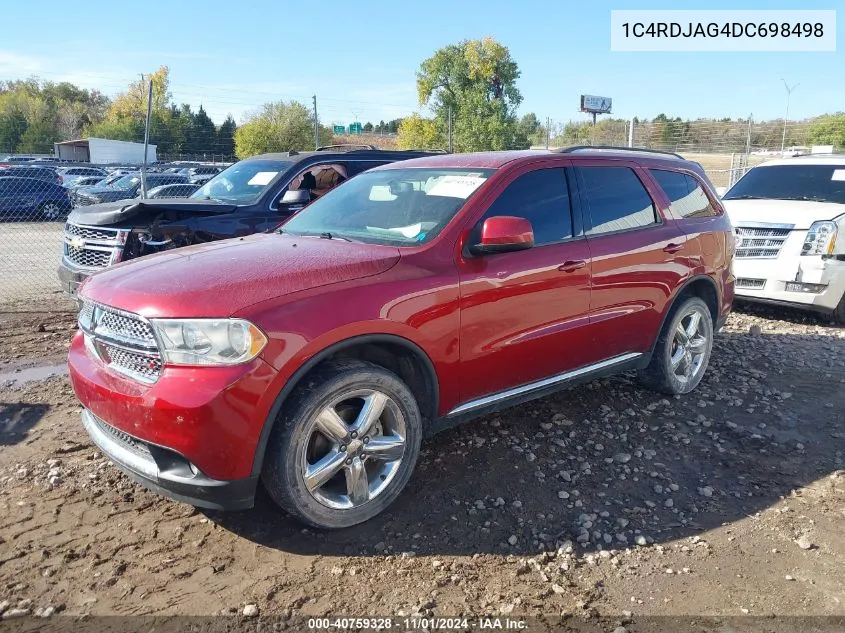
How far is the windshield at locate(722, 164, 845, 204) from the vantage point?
7887 millimetres

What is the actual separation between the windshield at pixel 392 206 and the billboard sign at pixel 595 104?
35.2 m

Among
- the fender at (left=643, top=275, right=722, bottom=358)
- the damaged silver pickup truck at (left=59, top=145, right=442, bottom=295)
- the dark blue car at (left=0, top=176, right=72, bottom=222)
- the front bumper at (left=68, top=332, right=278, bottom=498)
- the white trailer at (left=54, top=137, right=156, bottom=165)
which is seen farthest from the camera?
the white trailer at (left=54, top=137, right=156, bottom=165)

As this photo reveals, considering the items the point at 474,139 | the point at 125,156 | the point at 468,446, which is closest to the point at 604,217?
the point at 468,446

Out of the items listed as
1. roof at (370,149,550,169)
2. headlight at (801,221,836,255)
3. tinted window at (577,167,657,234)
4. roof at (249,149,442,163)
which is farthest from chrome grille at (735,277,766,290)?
roof at (370,149,550,169)

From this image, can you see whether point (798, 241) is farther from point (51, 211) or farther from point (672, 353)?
point (51, 211)

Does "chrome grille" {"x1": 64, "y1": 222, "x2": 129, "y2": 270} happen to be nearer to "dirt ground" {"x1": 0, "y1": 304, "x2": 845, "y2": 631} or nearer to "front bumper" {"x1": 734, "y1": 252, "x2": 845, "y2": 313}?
"dirt ground" {"x1": 0, "y1": 304, "x2": 845, "y2": 631}

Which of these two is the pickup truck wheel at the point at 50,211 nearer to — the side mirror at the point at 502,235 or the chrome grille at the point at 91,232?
the chrome grille at the point at 91,232

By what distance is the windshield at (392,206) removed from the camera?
3641mm

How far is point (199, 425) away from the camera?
264 centimetres

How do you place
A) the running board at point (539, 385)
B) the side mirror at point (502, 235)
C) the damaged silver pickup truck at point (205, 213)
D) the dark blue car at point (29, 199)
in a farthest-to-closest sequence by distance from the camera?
the dark blue car at point (29, 199) < the damaged silver pickup truck at point (205, 213) < the running board at point (539, 385) < the side mirror at point (502, 235)

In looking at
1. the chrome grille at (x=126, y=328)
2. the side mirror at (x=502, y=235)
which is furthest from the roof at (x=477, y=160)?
the chrome grille at (x=126, y=328)

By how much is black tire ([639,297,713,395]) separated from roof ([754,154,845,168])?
4.51 meters

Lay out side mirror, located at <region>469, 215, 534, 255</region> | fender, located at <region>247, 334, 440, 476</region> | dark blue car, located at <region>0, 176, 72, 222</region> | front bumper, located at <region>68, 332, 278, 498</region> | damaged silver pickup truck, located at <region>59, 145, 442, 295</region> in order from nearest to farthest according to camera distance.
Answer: front bumper, located at <region>68, 332, 278, 498</region>
fender, located at <region>247, 334, 440, 476</region>
side mirror, located at <region>469, 215, 534, 255</region>
damaged silver pickup truck, located at <region>59, 145, 442, 295</region>
dark blue car, located at <region>0, 176, 72, 222</region>

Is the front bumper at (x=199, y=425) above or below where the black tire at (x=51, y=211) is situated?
below
